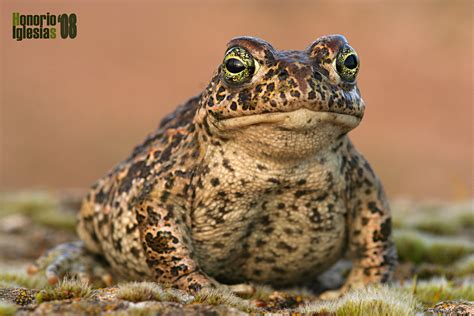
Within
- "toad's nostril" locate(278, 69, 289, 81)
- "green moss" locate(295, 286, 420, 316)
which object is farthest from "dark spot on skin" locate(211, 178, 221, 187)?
"green moss" locate(295, 286, 420, 316)

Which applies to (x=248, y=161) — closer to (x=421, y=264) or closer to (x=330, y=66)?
(x=330, y=66)

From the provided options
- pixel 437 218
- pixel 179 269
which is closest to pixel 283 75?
pixel 179 269

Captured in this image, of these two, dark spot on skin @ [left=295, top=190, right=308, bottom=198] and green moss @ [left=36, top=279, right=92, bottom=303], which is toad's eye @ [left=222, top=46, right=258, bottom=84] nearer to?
dark spot on skin @ [left=295, top=190, right=308, bottom=198]

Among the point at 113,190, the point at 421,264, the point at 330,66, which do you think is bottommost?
the point at 421,264

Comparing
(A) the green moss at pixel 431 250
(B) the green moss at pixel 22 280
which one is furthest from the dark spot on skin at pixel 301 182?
(A) the green moss at pixel 431 250

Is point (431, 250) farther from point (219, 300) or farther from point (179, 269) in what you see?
point (219, 300)

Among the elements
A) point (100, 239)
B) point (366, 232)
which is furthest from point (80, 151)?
point (366, 232)
